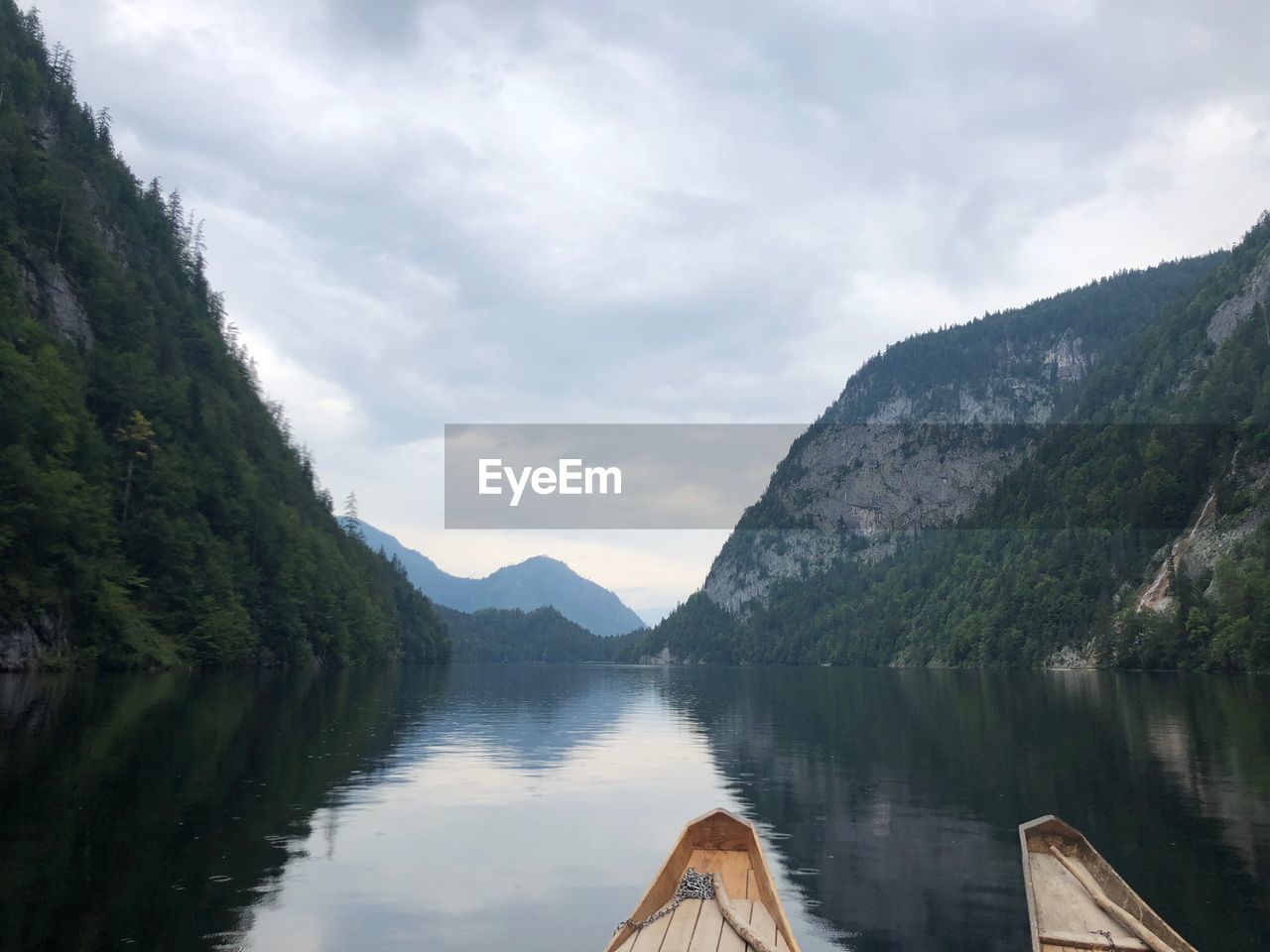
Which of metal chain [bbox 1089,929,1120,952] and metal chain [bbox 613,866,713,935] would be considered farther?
metal chain [bbox 613,866,713,935]

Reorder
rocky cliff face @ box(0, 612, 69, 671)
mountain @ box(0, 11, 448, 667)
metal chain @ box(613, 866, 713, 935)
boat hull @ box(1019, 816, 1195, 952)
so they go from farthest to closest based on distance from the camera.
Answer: mountain @ box(0, 11, 448, 667) < rocky cliff face @ box(0, 612, 69, 671) < metal chain @ box(613, 866, 713, 935) < boat hull @ box(1019, 816, 1195, 952)

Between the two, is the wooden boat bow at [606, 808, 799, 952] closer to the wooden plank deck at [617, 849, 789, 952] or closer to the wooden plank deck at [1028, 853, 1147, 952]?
the wooden plank deck at [617, 849, 789, 952]

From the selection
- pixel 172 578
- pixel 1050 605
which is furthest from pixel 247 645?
pixel 1050 605

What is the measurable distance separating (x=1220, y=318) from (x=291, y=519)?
19142 centimetres

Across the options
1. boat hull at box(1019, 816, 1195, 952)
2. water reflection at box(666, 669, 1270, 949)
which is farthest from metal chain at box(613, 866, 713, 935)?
boat hull at box(1019, 816, 1195, 952)

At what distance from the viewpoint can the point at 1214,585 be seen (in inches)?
4496

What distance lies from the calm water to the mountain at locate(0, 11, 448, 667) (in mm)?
22361

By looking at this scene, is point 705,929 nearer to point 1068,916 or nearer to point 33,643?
point 1068,916

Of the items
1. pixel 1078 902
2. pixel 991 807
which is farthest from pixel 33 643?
pixel 1078 902

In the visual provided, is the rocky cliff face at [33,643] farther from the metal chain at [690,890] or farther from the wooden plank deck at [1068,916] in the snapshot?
the wooden plank deck at [1068,916]

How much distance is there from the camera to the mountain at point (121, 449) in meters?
59.2

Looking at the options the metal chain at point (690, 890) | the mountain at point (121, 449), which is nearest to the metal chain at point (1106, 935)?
the metal chain at point (690, 890)

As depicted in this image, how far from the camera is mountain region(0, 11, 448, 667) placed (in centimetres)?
5916

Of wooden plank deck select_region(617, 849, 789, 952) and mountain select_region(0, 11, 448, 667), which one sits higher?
mountain select_region(0, 11, 448, 667)
